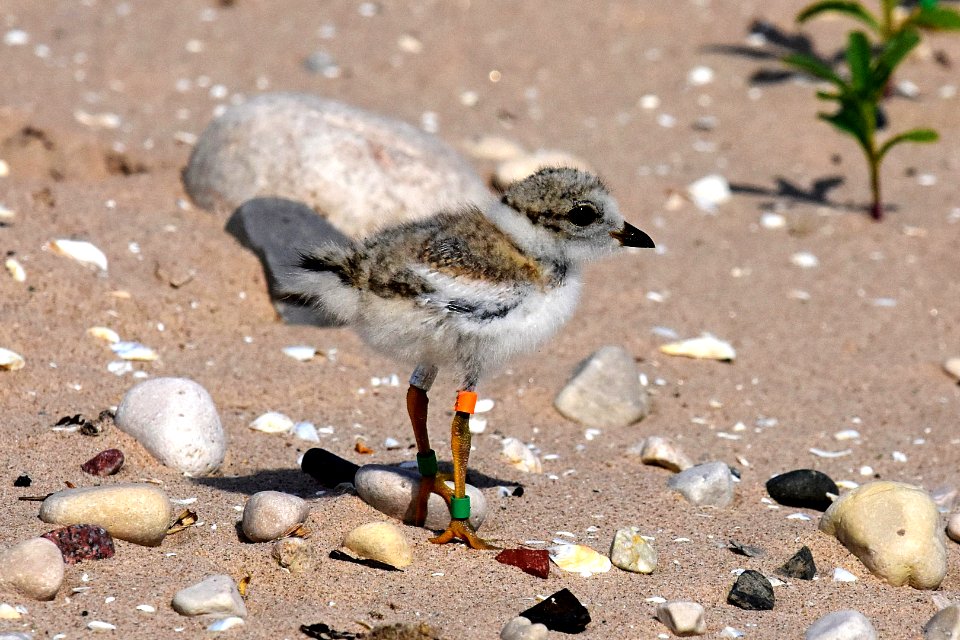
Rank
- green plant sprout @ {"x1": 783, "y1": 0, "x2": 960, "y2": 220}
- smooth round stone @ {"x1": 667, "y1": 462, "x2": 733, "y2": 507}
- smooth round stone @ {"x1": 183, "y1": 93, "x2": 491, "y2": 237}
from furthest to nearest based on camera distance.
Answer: green plant sprout @ {"x1": 783, "y1": 0, "x2": 960, "y2": 220}, smooth round stone @ {"x1": 183, "y1": 93, "x2": 491, "y2": 237}, smooth round stone @ {"x1": 667, "y1": 462, "x2": 733, "y2": 507}

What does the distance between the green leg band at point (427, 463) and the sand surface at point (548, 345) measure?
22cm

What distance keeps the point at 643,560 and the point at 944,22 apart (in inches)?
225

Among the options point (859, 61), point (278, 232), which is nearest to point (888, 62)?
point (859, 61)

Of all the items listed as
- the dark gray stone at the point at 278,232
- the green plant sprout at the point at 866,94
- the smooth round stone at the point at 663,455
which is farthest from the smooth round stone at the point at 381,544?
the green plant sprout at the point at 866,94

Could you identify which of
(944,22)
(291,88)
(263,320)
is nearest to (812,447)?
(263,320)

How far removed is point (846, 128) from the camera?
737cm

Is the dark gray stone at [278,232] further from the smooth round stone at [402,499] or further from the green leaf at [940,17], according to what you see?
the green leaf at [940,17]

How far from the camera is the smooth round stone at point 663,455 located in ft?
15.8

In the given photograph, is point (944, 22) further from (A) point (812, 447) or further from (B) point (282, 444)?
→ (B) point (282, 444)

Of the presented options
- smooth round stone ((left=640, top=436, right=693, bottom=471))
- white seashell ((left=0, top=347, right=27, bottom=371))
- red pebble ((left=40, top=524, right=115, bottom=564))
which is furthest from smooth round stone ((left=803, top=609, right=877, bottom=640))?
white seashell ((left=0, top=347, right=27, bottom=371))

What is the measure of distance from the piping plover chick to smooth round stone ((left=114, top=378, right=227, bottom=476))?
0.78 metres

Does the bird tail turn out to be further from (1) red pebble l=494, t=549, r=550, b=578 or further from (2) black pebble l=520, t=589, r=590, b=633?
(2) black pebble l=520, t=589, r=590, b=633

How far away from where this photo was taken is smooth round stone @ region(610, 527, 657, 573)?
3777 millimetres

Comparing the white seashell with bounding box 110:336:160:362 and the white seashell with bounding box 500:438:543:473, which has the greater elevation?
the white seashell with bounding box 110:336:160:362
